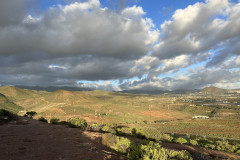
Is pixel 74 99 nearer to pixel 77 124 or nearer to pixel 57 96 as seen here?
pixel 57 96

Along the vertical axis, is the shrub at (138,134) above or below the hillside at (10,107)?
above

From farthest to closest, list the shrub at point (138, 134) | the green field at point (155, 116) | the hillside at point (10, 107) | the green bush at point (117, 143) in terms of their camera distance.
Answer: the hillside at point (10, 107), the green field at point (155, 116), the shrub at point (138, 134), the green bush at point (117, 143)

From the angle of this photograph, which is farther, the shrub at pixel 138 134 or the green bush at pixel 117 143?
the shrub at pixel 138 134

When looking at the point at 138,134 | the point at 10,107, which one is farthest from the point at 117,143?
the point at 10,107

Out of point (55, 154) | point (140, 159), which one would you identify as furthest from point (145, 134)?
point (55, 154)

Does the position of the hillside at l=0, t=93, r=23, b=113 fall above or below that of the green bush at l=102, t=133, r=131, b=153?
below

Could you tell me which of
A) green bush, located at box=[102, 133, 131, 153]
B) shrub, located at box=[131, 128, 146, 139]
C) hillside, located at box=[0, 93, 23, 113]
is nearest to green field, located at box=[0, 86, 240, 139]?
hillside, located at box=[0, 93, 23, 113]

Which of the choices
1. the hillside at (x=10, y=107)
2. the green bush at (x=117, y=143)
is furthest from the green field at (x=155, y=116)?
the green bush at (x=117, y=143)

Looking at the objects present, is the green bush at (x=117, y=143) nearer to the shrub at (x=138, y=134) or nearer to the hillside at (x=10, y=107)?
the shrub at (x=138, y=134)

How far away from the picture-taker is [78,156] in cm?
1515

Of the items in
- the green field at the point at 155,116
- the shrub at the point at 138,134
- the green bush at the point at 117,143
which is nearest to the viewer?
the green bush at the point at 117,143

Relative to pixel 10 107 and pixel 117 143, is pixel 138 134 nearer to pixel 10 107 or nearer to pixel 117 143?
pixel 117 143

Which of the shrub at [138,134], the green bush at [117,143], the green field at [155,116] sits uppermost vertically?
the green bush at [117,143]

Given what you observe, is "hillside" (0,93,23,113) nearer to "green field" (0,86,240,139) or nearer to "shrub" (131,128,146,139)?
"green field" (0,86,240,139)
